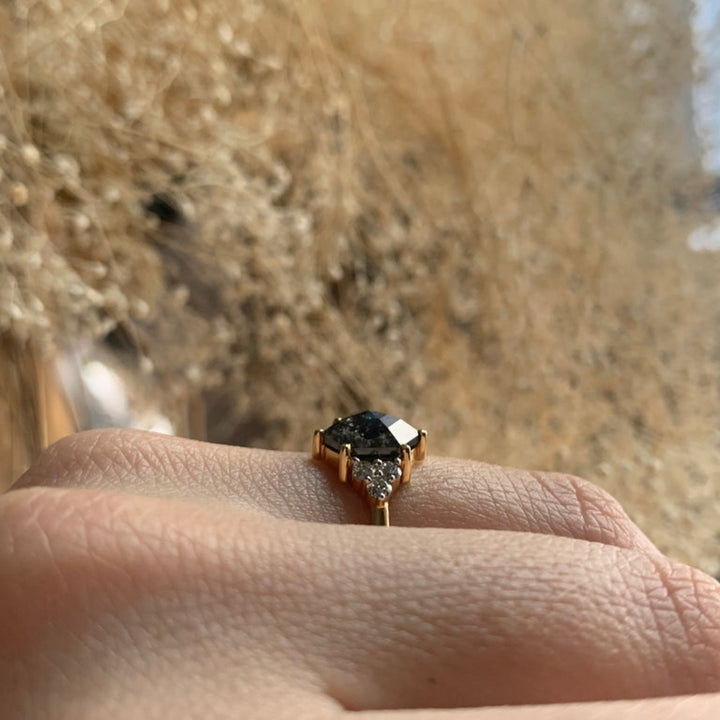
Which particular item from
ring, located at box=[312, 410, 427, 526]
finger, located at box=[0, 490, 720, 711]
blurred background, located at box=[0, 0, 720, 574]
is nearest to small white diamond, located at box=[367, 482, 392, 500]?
ring, located at box=[312, 410, 427, 526]

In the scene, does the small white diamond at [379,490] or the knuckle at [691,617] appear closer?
the knuckle at [691,617]

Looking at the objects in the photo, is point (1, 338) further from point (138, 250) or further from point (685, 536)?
point (685, 536)

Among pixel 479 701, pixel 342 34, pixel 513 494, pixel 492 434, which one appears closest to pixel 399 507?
pixel 513 494

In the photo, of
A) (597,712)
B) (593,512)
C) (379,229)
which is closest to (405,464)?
(593,512)

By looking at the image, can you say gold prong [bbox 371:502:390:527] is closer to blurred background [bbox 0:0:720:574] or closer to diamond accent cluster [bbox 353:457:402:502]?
diamond accent cluster [bbox 353:457:402:502]

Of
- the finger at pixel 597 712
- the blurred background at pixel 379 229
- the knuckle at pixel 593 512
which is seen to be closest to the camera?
the finger at pixel 597 712

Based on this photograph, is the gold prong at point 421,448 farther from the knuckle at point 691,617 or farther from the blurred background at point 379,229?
the blurred background at point 379,229

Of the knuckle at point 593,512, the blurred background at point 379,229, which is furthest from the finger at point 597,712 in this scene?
the blurred background at point 379,229

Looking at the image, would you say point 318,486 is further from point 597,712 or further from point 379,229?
point 379,229
